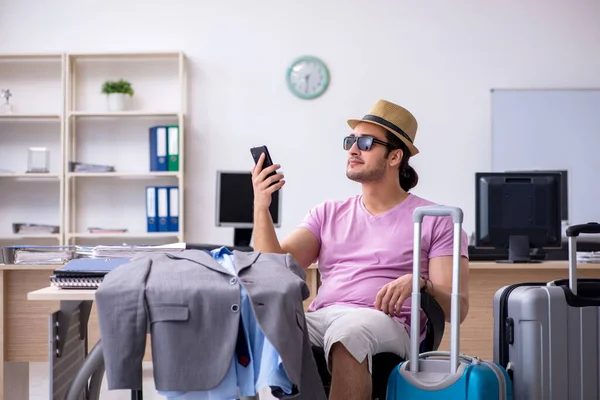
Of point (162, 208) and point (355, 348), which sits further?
point (162, 208)

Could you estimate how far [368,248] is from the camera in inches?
94.3

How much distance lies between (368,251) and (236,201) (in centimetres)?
202

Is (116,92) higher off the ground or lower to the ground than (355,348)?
higher

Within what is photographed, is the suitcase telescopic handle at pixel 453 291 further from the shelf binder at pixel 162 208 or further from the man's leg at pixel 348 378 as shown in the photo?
the shelf binder at pixel 162 208

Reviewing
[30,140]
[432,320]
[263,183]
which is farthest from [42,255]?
[30,140]

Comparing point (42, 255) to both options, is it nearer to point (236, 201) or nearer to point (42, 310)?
point (42, 310)

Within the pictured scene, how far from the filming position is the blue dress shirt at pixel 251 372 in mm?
1639

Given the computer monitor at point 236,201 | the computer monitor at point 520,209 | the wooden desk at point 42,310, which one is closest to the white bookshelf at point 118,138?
the computer monitor at point 236,201

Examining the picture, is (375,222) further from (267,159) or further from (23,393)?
(23,393)

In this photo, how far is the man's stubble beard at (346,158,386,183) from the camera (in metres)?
2.48

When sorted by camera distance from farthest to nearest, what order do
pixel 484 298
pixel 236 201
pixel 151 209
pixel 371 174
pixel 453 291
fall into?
pixel 151 209, pixel 236 201, pixel 484 298, pixel 371 174, pixel 453 291

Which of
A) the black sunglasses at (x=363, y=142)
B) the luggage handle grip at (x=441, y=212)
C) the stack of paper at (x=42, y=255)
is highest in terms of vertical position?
the black sunglasses at (x=363, y=142)

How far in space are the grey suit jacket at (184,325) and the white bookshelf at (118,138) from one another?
3.71 metres

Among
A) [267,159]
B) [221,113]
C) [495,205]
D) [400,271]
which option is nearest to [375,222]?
[400,271]
